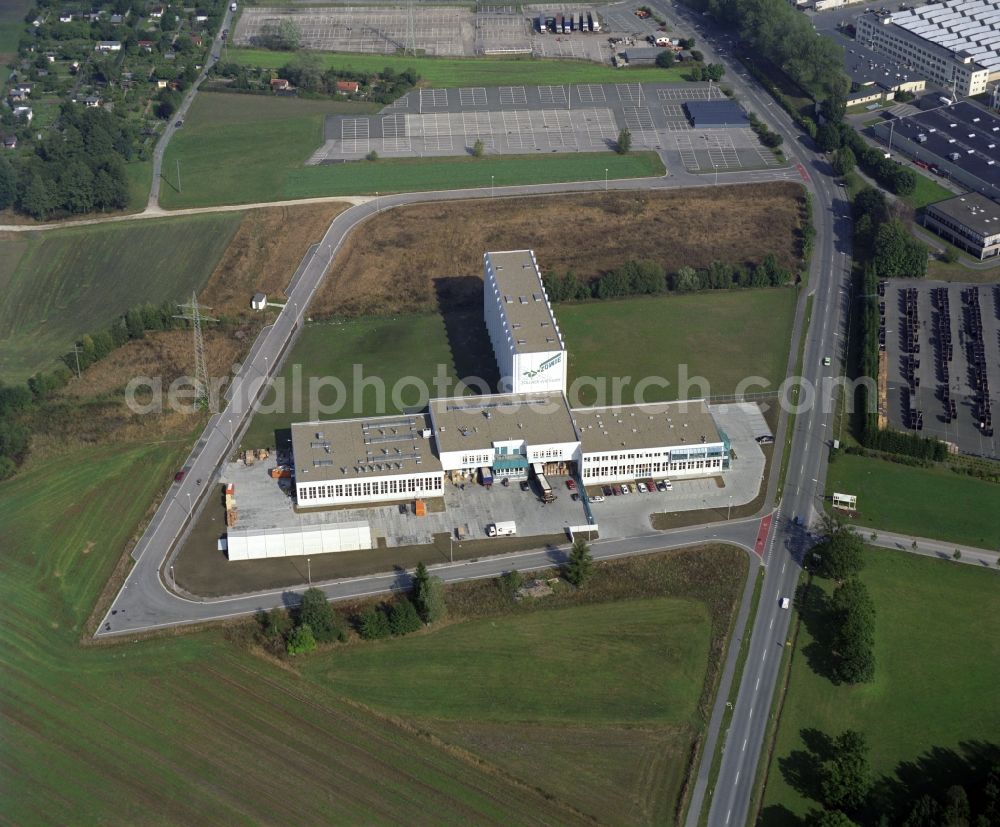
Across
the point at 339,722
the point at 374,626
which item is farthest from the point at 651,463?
the point at 339,722

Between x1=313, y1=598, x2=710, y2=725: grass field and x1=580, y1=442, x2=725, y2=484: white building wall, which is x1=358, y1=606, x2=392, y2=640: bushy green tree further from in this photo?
x1=580, y1=442, x2=725, y2=484: white building wall

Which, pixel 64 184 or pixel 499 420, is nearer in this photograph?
pixel 499 420

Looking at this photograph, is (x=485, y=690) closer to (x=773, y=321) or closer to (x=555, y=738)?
(x=555, y=738)

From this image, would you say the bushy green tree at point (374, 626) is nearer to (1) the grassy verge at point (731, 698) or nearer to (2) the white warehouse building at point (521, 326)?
(1) the grassy verge at point (731, 698)

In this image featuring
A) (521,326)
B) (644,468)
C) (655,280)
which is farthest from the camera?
(655,280)

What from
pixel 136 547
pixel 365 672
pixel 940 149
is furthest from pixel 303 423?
pixel 940 149

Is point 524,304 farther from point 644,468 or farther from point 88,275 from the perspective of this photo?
point 88,275

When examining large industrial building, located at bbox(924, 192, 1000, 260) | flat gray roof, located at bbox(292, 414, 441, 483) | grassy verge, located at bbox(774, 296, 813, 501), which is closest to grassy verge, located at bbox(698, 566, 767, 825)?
grassy verge, located at bbox(774, 296, 813, 501)
